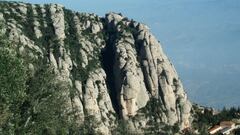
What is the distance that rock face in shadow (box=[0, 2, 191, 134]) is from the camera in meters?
132

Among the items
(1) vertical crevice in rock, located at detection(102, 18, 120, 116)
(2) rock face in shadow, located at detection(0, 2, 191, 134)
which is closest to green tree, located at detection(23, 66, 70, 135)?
(2) rock face in shadow, located at detection(0, 2, 191, 134)

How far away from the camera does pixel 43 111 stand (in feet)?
167

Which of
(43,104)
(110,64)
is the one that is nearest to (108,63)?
(110,64)

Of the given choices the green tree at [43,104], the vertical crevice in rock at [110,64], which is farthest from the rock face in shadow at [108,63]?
the green tree at [43,104]

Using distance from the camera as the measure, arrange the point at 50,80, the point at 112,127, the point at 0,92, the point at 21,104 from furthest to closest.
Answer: the point at 112,127 < the point at 50,80 < the point at 21,104 < the point at 0,92

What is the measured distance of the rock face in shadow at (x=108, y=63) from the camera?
432ft

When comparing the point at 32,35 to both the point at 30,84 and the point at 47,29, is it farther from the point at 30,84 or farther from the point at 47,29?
the point at 30,84

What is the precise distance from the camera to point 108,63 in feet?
476

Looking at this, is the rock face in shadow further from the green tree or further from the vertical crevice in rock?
the green tree

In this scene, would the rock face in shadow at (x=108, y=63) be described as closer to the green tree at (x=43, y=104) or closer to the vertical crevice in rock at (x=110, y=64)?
the vertical crevice in rock at (x=110, y=64)

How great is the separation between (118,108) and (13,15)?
97.5 feet

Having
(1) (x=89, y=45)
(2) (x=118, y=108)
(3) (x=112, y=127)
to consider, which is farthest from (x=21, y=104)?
(1) (x=89, y=45)

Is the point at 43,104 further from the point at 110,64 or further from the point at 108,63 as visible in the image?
the point at 108,63

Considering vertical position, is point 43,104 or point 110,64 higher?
point 110,64
